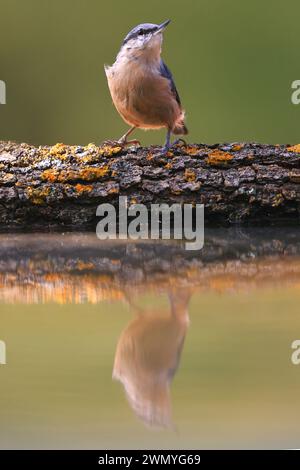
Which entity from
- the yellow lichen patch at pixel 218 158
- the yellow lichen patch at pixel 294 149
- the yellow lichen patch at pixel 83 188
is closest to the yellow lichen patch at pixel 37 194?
the yellow lichen patch at pixel 83 188

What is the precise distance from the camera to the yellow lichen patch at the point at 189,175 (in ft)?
10.3

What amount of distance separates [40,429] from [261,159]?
222 cm

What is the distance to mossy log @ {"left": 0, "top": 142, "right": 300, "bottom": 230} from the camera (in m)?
3.10

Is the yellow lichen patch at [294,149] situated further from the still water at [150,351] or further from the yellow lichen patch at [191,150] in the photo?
the still water at [150,351]

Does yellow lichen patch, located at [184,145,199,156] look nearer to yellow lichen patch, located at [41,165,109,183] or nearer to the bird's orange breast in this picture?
yellow lichen patch, located at [41,165,109,183]

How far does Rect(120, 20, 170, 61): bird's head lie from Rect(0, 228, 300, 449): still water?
59.7 inches

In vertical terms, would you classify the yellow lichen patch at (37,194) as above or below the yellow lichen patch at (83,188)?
below

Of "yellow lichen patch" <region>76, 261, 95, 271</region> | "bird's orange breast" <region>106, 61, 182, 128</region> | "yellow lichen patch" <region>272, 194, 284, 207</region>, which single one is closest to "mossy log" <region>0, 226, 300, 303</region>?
"yellow lichen patch" <region>76, 261, 95, 271</region>

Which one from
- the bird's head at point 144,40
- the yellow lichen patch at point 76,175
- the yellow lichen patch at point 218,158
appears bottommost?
the yellow lichen patch at point 76,175

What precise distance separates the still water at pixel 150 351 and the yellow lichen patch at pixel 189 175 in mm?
735

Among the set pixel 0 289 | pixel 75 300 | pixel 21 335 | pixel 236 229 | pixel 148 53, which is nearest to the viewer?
pixel 21 335

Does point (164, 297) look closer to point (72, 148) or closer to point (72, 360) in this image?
point (72, 360)

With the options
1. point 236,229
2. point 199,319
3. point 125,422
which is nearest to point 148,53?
point 236,229

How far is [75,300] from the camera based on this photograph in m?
1.88
